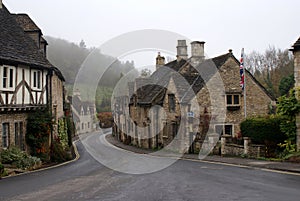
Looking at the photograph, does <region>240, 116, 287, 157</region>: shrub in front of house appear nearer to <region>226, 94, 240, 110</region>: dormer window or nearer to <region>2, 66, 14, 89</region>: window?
<region>226, 94, 240, 110</region>: dormer window

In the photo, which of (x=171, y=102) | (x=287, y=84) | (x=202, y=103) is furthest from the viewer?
(x=287, y=84)

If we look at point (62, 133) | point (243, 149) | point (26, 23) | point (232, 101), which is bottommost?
point (243, 149)

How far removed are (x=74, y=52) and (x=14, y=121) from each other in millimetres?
57737

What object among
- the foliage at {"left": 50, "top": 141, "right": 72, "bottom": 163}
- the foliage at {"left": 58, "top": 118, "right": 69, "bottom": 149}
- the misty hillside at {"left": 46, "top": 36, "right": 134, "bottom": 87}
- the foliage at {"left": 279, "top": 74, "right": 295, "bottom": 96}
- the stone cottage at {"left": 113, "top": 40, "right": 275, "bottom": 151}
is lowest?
the foliage at {"left": 50, "top": 141, "right": 72, "bottom": 163}

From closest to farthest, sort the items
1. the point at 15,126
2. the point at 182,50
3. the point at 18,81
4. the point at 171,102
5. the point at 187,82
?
1. the point at 18,81
2. the point at 15,126
3. the point at 171,102
4. the point at 187,82
5. the point at 182,50

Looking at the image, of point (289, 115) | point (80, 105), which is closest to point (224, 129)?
point (289, 115)

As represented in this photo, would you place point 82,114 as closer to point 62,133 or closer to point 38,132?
point 62,133

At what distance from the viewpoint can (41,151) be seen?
2323 cm

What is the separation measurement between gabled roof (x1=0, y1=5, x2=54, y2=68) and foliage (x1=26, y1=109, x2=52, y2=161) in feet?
10.4

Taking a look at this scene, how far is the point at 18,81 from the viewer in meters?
20.9

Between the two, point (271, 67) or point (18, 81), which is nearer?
point (18, 81)

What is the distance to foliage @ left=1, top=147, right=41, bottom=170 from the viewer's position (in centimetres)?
1905

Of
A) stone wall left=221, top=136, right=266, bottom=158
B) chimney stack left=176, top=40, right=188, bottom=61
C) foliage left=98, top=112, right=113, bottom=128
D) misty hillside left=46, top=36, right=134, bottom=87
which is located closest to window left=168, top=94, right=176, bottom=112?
stone wall left=221, top=136, right=266, bottom=158

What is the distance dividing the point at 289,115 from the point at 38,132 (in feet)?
49.0
